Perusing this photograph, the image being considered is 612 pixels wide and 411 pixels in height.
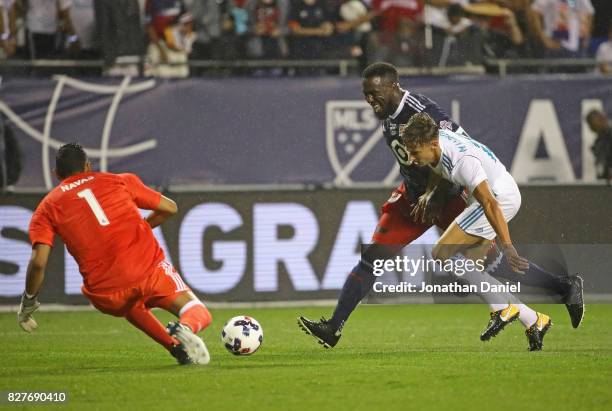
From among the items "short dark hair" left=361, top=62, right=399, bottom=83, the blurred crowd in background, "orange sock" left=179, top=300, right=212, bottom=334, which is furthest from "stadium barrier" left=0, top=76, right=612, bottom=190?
"orange sock" left=179, top=300, right=212, bottom=334

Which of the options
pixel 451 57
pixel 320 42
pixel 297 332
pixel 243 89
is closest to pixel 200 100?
pixel 243 89

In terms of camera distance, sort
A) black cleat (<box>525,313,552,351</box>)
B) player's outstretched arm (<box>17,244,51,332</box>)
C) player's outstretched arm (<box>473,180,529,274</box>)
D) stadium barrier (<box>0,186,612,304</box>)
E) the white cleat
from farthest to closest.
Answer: stadium barrier (<box>0,186,612,304</box>)
black cleat (<box>525,313,552,351</box>)
player's outstretched arm (<box>473,180,529,274</box>)
player's outstretched arm (<box>17,244,51,332</box>)
the white cleat

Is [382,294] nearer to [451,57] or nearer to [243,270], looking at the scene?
[243,270]

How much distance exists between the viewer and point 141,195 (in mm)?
8453

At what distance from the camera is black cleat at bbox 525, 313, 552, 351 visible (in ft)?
30.5

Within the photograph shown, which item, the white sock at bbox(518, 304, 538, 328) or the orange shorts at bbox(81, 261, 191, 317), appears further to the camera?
the white sock at bbox(518, 304, 538, 328)

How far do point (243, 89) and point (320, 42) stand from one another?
1.28 m

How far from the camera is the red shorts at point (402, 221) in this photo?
9.68 metres

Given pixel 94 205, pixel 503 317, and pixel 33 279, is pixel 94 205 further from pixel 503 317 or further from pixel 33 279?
pixel 503 317

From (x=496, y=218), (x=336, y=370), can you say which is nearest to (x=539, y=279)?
(x=496, y=218)

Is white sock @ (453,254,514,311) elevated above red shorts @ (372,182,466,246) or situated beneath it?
situated beneath

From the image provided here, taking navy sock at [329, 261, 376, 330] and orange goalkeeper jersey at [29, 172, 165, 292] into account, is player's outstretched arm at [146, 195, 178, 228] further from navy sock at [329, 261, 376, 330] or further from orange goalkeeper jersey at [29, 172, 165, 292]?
navy sock at [329, 261, 376, 330]

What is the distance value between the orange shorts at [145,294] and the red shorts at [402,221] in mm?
2025

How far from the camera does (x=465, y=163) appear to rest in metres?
8.80
